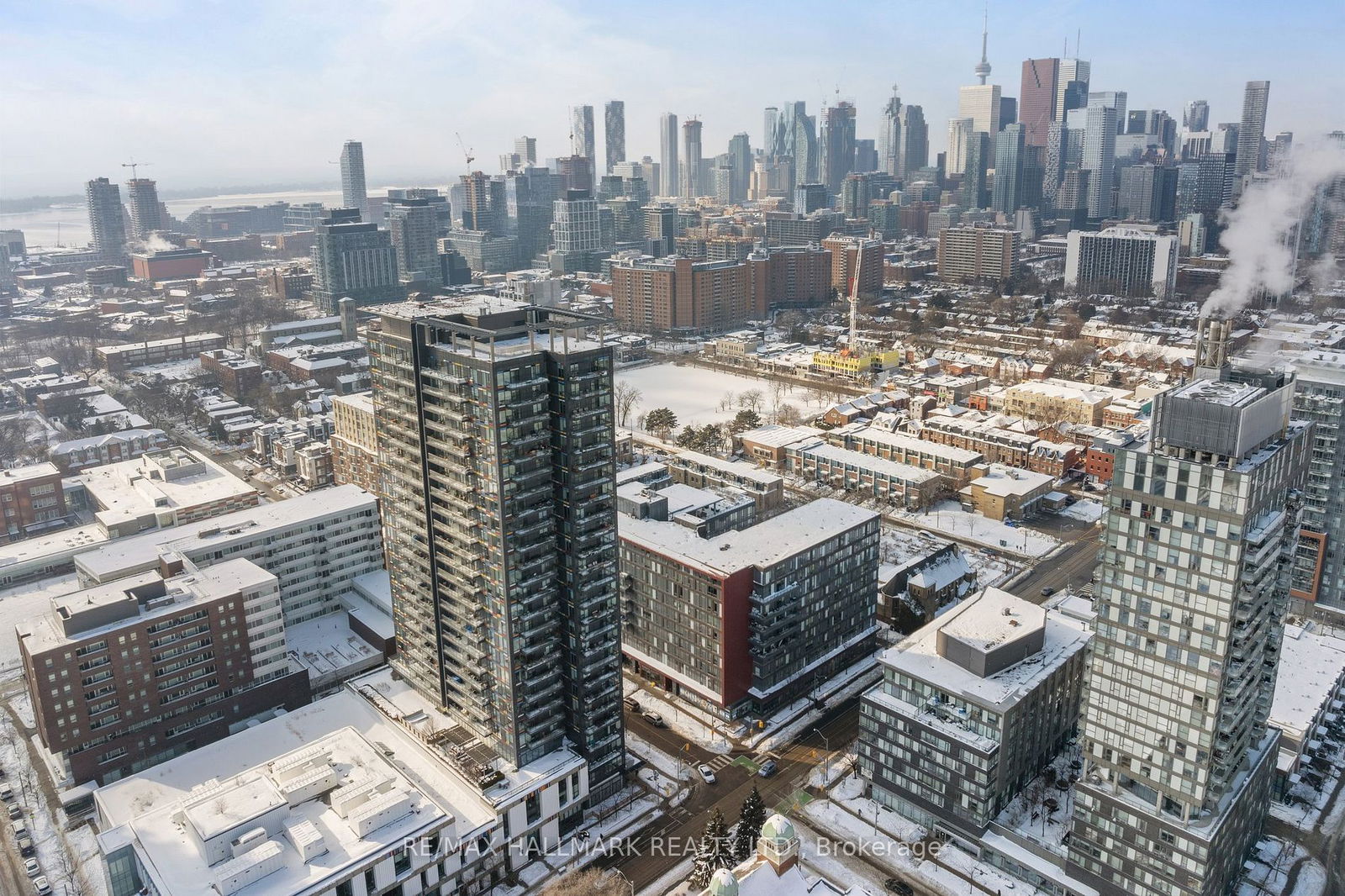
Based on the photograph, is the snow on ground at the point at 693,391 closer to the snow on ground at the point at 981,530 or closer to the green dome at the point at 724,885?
the snow on ground at the point at 981,530

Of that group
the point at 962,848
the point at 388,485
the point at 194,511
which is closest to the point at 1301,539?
the point at 962,848

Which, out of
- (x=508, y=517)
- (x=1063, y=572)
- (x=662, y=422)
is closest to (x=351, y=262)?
(x=662, y=422)

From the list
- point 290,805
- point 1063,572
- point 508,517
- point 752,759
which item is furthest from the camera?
point 1063,572

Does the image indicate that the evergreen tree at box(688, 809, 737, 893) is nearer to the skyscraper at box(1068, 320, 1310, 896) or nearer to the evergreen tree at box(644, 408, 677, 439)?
the skyscraper at box(1068, 320, 1310, 896)

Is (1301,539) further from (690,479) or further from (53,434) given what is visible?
(53,434)

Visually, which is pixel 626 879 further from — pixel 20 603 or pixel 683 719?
pixel 20 603

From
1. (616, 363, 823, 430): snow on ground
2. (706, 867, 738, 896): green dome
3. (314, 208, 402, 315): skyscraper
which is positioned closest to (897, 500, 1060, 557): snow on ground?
(616, 363, 823, 430): snow on ground

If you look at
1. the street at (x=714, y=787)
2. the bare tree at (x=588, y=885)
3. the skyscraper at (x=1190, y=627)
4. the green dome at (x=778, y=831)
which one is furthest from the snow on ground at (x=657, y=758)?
the skyscraper at (x=1190, y=627)
